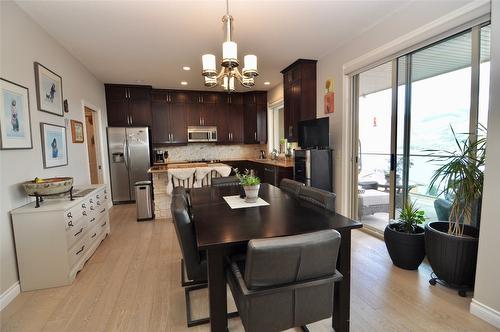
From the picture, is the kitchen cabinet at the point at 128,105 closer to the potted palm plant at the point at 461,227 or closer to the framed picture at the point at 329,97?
the framed picture at the point at 329,97

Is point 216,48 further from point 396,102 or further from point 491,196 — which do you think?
point 491,196

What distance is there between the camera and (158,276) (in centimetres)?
241

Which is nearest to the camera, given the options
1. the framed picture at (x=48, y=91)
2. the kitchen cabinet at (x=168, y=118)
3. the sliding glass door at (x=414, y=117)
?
the sliding glass door at (x=414, y=117)

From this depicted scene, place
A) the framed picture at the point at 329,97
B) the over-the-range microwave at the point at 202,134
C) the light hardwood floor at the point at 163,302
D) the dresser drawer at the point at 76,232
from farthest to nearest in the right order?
the over-the-range microwave at the point at 202,134, the framed picture at the point at 329,97, the dresser drawer at the point at 76,232, the light hardwood floor at the point at 163,302

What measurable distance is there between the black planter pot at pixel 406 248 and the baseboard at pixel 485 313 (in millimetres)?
569

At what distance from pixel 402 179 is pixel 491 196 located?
1226 mm

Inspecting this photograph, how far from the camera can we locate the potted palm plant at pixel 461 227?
6.29 feet

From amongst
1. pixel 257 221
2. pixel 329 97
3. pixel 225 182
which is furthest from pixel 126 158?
pixel 257 221

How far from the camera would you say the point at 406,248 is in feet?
7.71

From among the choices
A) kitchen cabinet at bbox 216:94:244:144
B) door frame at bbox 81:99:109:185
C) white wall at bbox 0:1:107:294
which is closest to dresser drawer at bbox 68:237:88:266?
white wall at bbox 0:1:107:294

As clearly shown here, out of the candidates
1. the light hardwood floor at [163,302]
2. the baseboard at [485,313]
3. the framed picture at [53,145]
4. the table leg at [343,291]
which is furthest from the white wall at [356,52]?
the framed picture at [53,145]

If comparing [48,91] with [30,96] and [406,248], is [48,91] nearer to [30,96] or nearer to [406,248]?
[30,96]

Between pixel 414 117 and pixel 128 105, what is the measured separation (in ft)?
18.2

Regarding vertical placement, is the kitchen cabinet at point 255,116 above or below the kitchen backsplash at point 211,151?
above
